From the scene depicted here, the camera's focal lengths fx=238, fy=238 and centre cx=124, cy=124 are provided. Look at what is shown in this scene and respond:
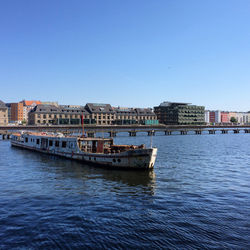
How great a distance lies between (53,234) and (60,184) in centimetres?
1259

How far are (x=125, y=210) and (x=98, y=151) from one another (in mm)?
21502

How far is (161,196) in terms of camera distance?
22.5 m

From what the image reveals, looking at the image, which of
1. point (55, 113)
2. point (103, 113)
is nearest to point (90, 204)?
point (55, 113)

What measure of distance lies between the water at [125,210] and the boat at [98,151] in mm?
2051

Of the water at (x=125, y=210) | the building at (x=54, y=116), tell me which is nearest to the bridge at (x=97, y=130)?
the building at (x=54, y=116)

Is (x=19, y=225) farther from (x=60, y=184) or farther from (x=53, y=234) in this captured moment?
(x=60, y=184)

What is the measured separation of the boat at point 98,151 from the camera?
3288 cm

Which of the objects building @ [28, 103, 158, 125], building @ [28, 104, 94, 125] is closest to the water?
building @ [28, 104, 94, 125]

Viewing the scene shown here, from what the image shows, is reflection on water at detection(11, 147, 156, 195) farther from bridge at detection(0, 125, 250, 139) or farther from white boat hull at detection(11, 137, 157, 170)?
bridge at detection(0, 125, 250, 139)

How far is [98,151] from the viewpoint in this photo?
39.7 metres

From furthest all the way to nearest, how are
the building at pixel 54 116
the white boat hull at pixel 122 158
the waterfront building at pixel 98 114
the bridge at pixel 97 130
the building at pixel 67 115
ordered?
the waterfront building at pixel 98 114, the building at pixel 67 115, the building at pixel 54 116, the bridge at pixel 97 130, the white boat hull at pixel 122 158

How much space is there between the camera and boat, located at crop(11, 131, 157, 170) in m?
32.9

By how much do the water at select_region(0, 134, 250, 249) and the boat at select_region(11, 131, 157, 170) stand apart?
2.05 m

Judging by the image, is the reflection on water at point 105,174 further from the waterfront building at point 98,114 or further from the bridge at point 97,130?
the waterfront building at point 98,114
